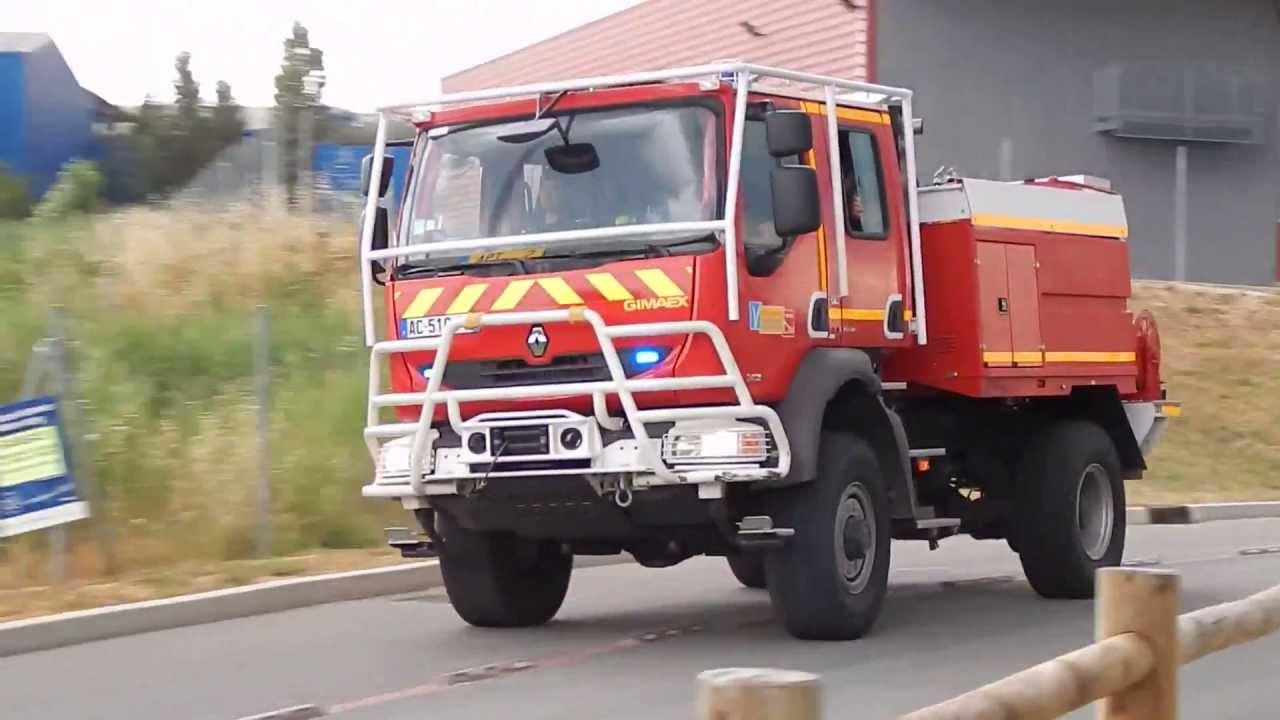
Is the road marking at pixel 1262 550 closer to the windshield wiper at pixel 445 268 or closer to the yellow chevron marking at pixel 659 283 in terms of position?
the yellow chevron marking at pixel 659 283

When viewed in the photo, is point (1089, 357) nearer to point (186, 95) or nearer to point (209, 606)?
point (209, 606)

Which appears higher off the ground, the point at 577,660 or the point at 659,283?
the point at 659,283

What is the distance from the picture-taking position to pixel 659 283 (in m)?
9.12

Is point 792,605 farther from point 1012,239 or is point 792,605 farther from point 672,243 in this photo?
point 1012,239

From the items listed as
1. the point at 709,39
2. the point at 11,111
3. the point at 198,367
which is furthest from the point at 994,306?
the point at 11,111

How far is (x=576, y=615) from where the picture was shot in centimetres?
1148

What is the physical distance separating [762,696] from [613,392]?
623cm

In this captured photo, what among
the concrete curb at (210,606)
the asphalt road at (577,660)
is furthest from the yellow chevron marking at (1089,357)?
the concrete curb at (210,606)

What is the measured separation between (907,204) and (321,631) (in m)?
4.05

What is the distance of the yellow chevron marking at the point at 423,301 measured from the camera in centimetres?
964

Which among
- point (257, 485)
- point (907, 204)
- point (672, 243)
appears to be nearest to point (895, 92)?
point (907, 204)

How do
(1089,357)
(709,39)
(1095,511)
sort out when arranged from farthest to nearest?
(709,39) → (1095,511) → (1089,357)

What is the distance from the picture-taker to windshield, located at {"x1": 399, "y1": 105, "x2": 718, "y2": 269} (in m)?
9.34

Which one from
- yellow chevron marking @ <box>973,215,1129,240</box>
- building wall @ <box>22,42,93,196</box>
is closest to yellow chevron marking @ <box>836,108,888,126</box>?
yellow chevron marking @ <box>973,215,1129,240</box>
